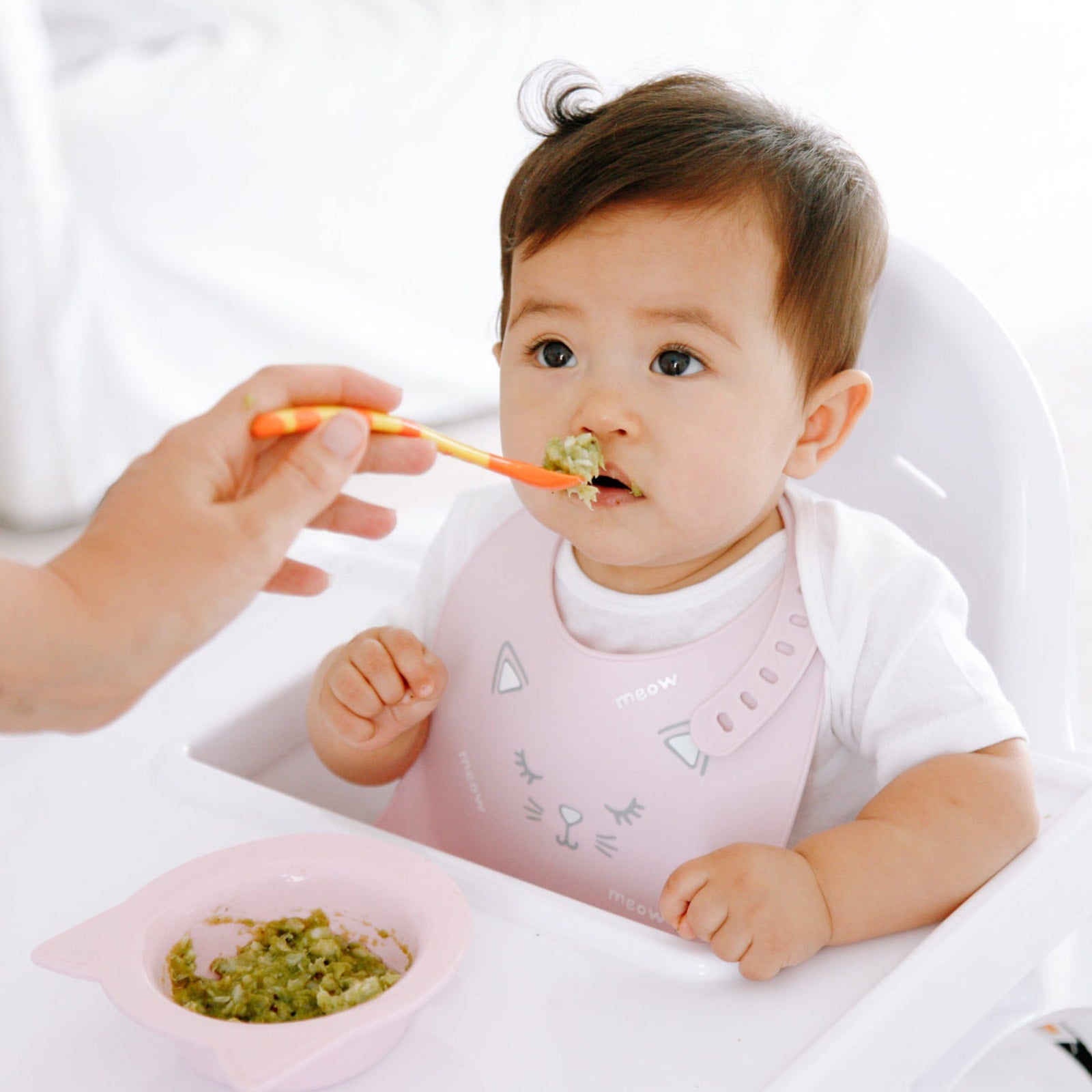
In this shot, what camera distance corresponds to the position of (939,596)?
A: 2.58 ft

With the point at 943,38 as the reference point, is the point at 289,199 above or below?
below

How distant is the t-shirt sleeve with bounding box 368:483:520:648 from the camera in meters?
0.98

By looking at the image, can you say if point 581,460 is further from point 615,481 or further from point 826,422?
point 826,422

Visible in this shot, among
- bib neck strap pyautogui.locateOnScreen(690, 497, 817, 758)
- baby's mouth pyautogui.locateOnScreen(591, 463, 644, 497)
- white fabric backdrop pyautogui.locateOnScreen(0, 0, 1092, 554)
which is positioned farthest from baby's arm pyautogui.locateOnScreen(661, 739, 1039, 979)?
white fabric backdrop pyautogui.locateOnScreen(0, 0, 1092, 554)

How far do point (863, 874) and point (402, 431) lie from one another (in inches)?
12.7

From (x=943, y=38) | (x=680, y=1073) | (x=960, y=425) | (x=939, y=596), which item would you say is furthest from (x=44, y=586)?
(x=943, y=38)

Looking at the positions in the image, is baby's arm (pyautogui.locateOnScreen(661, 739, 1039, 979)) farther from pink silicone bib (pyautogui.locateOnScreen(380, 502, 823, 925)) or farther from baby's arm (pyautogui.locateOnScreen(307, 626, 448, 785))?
baby's arm (pyautogui.locateOnScreen(307, 626, 448, 785))

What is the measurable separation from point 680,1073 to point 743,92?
594mm

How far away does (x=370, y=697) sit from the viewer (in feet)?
2.78

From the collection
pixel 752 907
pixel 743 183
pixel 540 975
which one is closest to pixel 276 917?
pixel 540 975

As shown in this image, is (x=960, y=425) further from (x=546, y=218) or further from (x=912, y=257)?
(x=546, y=218)

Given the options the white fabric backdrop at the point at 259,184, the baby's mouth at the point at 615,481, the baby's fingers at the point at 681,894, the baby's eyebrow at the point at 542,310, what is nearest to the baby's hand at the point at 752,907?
the baby's fingers at the point at 681,894

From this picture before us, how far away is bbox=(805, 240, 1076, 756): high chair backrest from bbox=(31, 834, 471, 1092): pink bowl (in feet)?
1.50

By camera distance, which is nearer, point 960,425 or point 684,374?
point 684,374
